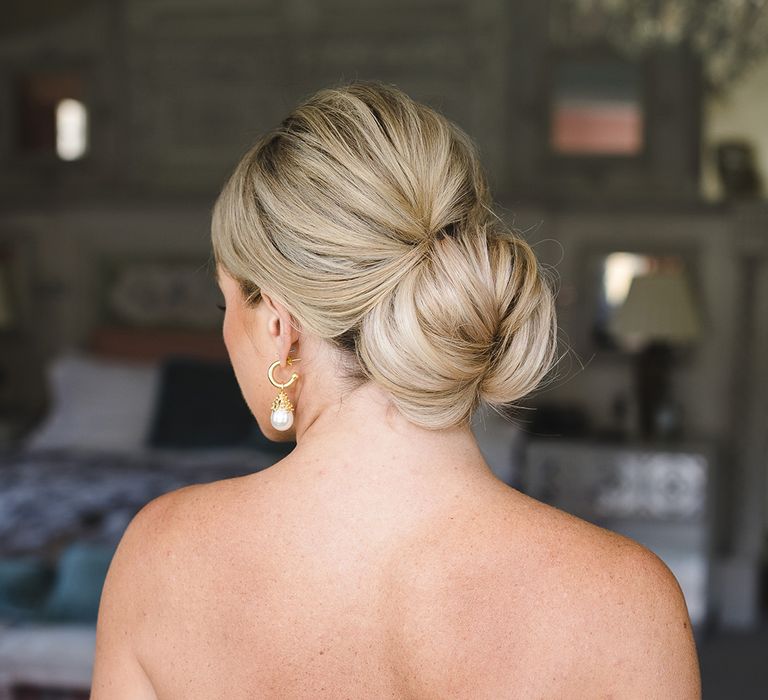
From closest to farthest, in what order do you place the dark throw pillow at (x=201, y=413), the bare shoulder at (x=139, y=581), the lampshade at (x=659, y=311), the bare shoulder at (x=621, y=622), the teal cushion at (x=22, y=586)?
the bare shoulder at (x=621, y=622) → the bare shoulder at (x=139, y=581) → the teal cushion at (x=22, y=586) → the lampshade at (x=659, y=311) → the dark throw pillow at (x=201, y=413)

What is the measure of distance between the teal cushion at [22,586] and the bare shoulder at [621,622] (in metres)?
1.60

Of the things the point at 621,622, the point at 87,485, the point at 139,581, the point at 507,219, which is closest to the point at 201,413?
the point at 87,485

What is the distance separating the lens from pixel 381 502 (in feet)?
2.89

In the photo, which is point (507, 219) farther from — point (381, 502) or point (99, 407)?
point (381, 502)

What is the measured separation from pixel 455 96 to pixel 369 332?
374 centimetres

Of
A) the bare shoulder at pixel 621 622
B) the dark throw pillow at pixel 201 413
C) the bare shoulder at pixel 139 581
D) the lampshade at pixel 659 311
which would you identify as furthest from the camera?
the dark throw pillow at pixel 201 413

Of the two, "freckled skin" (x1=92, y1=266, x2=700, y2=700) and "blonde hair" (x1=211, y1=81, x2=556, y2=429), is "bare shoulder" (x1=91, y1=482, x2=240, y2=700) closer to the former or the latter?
"freckled skin" (x1=92, y1=266, x2=700, y2=700)

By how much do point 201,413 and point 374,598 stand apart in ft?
10.8

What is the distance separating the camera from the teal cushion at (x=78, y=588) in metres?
2.05

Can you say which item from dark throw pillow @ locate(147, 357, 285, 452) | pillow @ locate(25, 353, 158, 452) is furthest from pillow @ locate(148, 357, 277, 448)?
pillow @ locate(25, 353, 158, 452)

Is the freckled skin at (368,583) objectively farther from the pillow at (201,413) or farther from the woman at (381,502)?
the pillow at (201,413)

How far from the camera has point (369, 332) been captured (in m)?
0.87

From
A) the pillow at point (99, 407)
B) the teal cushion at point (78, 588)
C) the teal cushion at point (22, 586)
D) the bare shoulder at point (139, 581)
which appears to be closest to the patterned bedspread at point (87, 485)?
the pillow at point (99, 407)

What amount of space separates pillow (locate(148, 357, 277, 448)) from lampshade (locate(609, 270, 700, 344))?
1.59 m
